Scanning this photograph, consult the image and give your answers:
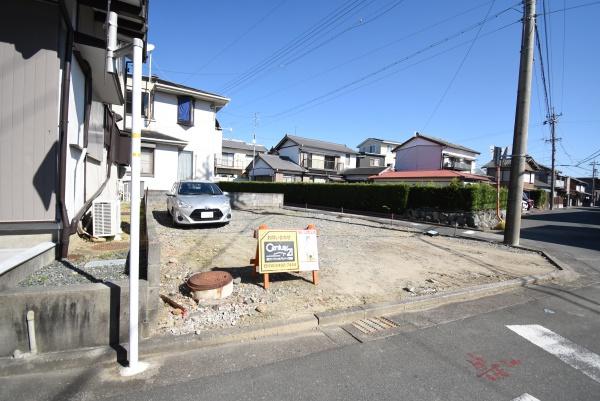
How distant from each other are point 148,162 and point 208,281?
48.7ft

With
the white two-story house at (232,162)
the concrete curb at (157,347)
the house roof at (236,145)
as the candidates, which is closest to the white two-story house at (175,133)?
the concrete curb at (157,347)

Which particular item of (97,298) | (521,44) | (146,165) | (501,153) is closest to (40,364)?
(97,298)

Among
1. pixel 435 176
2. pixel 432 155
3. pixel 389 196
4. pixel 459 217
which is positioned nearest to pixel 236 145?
pixel 432 155

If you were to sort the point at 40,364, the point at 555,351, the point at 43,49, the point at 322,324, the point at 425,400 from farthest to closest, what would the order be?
the point at 43,49
the point at 322,324
the point at 555,351
the point at 40,364
the point at 425,400

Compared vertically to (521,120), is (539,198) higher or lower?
lower

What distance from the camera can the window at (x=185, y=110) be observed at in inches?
747

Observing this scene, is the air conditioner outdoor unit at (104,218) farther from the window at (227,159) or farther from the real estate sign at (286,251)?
the window at (227,159)

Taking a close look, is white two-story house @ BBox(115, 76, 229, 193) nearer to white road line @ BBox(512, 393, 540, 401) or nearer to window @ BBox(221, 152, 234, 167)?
white road line @ BBox(512, 393, 540, 401)

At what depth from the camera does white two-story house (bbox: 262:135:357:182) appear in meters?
39.3

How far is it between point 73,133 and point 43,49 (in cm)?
135

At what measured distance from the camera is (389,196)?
1748cm

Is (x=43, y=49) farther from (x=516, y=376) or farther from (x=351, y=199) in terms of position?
(x=351, y=199)

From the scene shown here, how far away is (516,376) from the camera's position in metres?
2.92

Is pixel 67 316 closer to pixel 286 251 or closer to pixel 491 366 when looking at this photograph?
pixel 286 251
